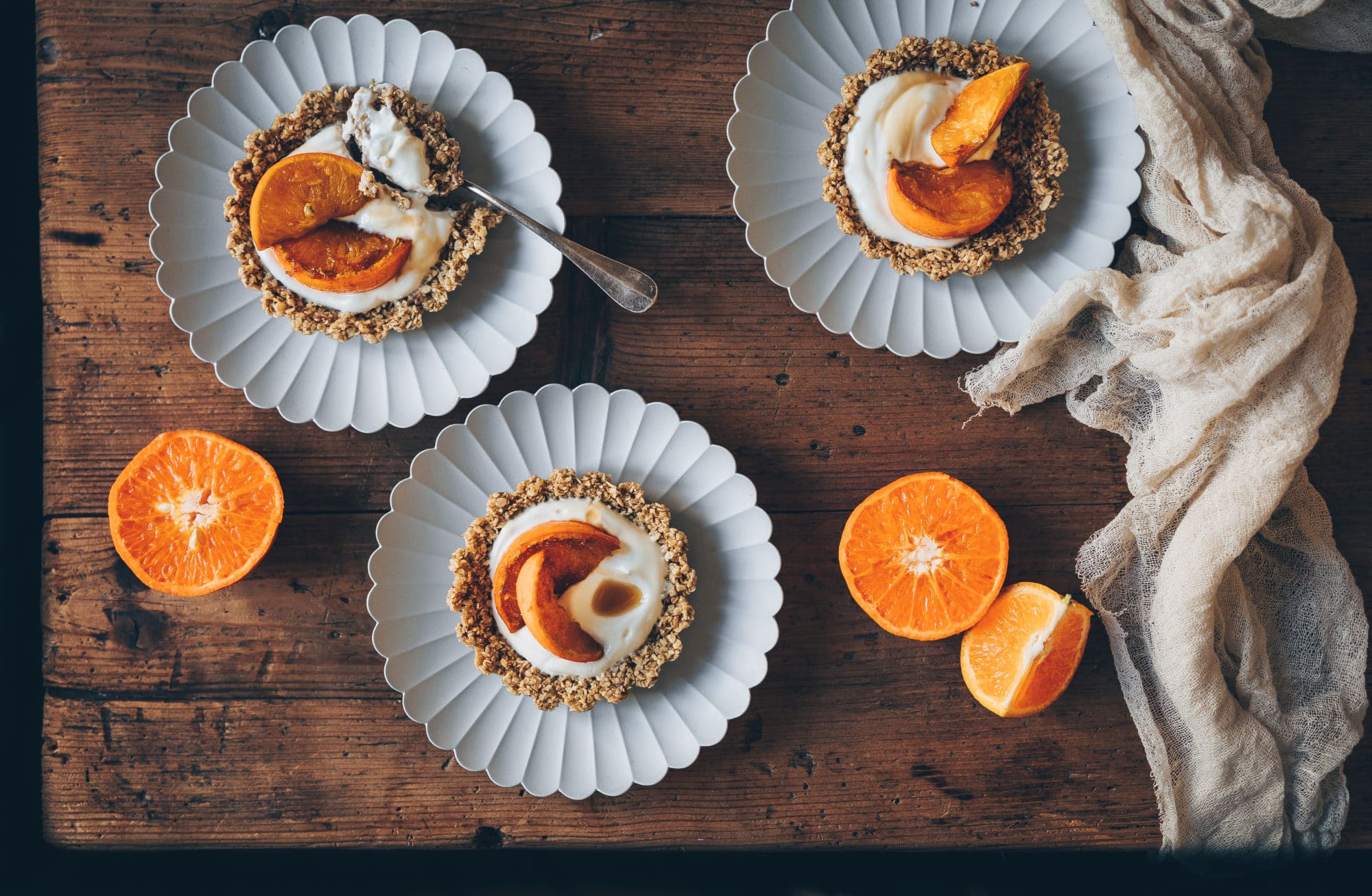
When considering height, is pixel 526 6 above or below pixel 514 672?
above

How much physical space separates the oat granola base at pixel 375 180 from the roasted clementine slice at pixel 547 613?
580 mm

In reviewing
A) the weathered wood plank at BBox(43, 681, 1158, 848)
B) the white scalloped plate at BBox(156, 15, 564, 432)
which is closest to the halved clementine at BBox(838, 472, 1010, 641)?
the weathered wood plank at BBox(43, 681, 1158, 848)

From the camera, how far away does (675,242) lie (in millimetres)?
2020

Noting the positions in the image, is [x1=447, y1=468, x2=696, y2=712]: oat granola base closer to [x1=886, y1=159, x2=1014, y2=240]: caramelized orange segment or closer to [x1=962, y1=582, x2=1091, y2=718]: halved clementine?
[x1=962, y1=582, x2=1091, y2=718]: halved clementine

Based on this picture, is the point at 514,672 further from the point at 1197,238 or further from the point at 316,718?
the point at 1197,238

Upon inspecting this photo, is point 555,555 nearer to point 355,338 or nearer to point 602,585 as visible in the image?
point 602,585

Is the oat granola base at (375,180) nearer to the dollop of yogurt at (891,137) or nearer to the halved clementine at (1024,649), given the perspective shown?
the dollop of yogurt at (891,137)

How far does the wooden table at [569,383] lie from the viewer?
1.99 m

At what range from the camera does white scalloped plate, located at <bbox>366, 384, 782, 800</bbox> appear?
74.3 inches

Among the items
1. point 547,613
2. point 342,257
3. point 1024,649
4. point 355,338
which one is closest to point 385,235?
point 342,257

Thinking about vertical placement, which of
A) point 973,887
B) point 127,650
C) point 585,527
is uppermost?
point 585,527

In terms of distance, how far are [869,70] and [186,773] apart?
215 centimetres

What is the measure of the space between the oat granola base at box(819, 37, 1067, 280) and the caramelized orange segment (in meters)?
0.05

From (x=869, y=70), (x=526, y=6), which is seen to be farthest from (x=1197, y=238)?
(x=526, y=6)
